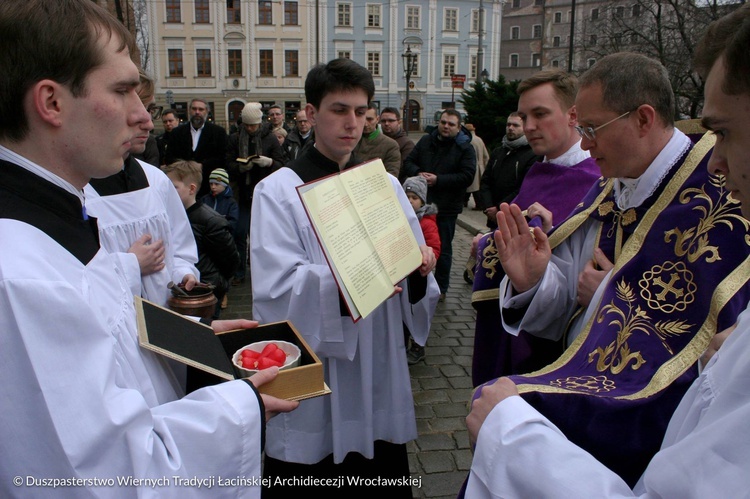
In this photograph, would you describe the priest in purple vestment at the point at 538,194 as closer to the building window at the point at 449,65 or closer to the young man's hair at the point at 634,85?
the young man's hair at the point at 634,85

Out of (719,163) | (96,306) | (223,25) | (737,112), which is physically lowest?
(96,306)

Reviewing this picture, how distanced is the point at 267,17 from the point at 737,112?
44.3 meters

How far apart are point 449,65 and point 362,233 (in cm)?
4661

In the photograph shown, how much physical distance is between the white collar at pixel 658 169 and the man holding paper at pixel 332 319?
0.92 m

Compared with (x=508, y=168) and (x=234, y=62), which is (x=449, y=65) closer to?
(x=234, y=62)

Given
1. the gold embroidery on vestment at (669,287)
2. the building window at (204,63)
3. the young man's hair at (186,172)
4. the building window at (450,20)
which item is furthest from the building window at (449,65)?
the gold embroidery on vestment at (669,287)

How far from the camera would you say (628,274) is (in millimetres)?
1802

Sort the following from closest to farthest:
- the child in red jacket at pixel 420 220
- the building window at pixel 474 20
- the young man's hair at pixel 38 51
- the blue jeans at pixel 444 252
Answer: the young man's hair at pixel 38 51, the child in red jacket at pixel 420 220, the blue jeans at pixel 444 252, the building window at pixel 474 20

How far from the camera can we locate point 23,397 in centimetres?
103

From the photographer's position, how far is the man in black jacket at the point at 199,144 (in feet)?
23.9

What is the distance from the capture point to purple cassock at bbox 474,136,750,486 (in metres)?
1.45

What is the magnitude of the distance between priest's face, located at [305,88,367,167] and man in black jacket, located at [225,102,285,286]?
4510mm

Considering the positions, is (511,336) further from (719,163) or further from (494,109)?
(494,109)

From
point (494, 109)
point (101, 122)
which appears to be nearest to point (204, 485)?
point (101, 122)
